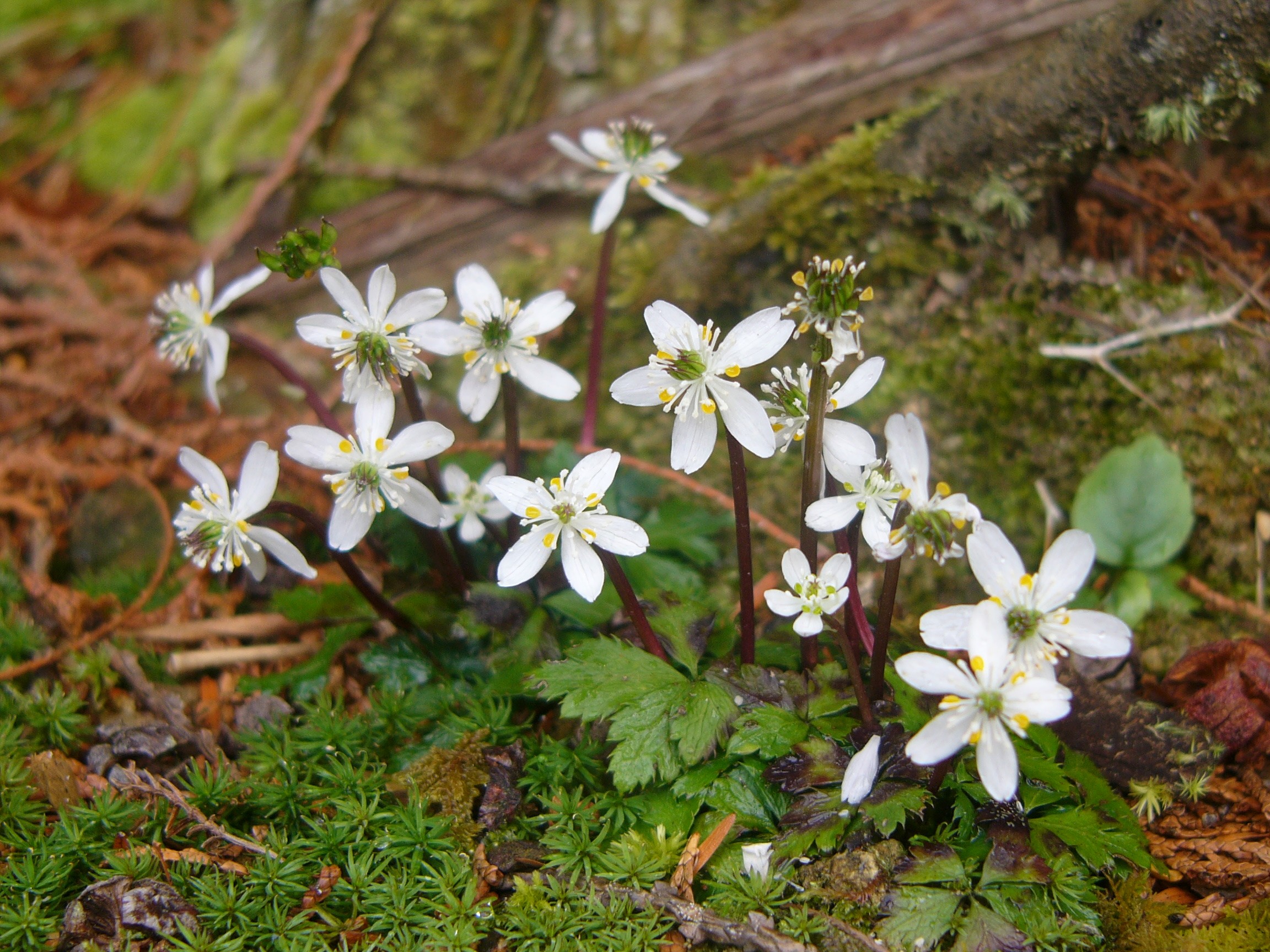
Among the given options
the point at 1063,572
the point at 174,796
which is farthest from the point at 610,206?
the point at 174,796

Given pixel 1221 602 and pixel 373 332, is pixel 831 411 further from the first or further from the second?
pixel 1221 602

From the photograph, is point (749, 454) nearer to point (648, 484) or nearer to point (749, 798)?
point (648, 484)

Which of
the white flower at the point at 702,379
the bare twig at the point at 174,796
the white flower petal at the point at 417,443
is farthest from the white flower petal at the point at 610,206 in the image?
the bare twig at the point at 174,796

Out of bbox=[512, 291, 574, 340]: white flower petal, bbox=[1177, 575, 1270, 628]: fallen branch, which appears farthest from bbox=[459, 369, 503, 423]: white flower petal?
bbox=[1177, 575, 1270, 628]: fallen branch

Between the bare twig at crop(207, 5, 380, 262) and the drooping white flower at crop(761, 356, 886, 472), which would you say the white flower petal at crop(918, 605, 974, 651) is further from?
the bare twig at crop(207, 5, 380, 262)

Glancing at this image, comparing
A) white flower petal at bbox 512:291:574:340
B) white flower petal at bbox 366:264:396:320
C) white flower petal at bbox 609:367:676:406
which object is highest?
white flower petal at bbox 366:264:396:320
